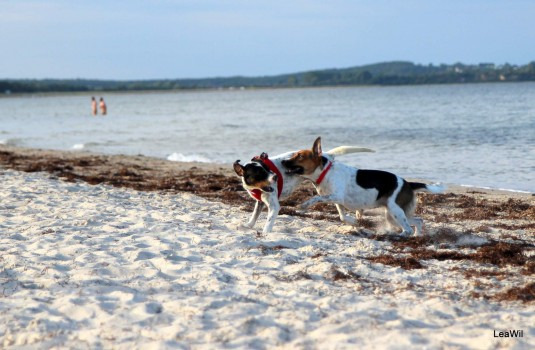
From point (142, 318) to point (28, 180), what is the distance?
771 cm

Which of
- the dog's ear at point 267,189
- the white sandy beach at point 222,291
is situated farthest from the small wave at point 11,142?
the dog's ear at point 267,189

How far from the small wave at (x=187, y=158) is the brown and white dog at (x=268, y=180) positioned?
11174 mm

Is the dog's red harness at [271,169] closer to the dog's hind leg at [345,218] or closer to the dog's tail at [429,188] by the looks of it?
the dog's hind leg at [345,218]

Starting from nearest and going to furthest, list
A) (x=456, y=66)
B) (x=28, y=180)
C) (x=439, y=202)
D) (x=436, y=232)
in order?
(x=436, y=232) < (x=439, y=202) < (x=28, y=180) < (x=456, y=66)

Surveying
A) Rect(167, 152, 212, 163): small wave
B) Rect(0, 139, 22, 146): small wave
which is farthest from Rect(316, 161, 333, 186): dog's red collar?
Rect(0, 139, 22, 146): small wave

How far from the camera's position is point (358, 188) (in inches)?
297

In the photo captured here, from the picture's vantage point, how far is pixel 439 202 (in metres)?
10.2

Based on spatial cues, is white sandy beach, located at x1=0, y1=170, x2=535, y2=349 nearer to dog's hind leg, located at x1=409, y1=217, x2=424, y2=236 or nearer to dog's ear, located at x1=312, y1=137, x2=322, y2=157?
dog's hind leg, located at x1=409, y1=217, x2=424, y2=236

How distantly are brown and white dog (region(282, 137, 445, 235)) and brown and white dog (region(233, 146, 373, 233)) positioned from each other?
4.5 inches

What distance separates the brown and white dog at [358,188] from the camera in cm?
743

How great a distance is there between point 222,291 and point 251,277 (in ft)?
1.53

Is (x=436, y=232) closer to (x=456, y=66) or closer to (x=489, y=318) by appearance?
(x=489, y=318)

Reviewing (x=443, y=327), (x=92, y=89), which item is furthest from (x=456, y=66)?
(x=443, y=327)

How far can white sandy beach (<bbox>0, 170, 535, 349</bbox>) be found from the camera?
4.36 metres
